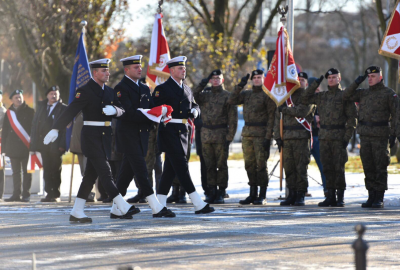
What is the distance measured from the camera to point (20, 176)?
45.2 ft

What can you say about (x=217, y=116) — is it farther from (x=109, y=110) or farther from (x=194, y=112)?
(x=109, y=110)

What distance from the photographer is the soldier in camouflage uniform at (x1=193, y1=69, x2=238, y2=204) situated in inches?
485

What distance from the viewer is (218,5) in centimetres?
2541

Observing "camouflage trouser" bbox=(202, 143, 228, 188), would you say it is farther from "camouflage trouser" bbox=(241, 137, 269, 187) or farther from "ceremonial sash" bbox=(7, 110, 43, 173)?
"ceremonial sash" bbox=(7, 110, 43, 173)

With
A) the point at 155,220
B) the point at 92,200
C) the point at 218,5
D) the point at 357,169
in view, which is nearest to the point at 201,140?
the point at 92,200

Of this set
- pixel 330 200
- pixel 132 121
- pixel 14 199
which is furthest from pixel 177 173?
pixel 14 199

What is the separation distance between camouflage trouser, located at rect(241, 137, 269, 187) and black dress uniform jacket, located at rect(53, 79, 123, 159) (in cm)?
323

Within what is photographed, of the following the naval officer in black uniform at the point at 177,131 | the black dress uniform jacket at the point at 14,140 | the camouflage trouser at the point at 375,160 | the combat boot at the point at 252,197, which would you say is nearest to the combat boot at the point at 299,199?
the combat boot at the point at 252,197

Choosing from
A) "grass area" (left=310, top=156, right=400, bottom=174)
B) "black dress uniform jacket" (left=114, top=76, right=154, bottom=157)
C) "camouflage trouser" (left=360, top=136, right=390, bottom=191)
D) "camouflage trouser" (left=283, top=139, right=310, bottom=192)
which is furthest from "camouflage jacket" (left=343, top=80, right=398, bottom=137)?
"grass area" (left=310, top=156, right=400, bottom=174)

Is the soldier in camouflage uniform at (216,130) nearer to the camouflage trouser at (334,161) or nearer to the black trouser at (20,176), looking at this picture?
the camouflage trouser at (334,161)

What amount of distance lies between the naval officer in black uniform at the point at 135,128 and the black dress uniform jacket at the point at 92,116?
242 mm

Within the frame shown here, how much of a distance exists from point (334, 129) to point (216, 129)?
2.01m

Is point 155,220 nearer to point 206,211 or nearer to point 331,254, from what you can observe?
point 206,211

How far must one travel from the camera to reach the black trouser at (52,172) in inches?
524
